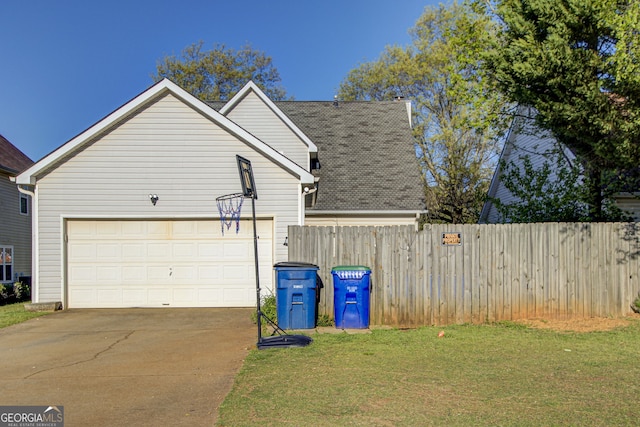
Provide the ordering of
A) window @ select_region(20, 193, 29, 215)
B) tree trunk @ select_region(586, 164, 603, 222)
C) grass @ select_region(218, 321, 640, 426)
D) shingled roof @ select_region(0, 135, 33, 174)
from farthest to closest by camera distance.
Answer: window @ select_region(20, 193, 29, 215) < shingled roof @ select_region(0, 135, 33, 174) < tree trunk @ select_region(586, 164, 603, 222) < grass @ select_region(218, 321, 640, 426)

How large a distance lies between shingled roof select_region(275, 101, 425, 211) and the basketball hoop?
4.79 metres

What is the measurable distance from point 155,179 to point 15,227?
34.4 ft

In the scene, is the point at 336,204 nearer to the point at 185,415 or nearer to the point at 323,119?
the point at 323,119

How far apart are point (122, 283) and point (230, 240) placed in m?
2.76

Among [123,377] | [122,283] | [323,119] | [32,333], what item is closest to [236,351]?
[123,377]

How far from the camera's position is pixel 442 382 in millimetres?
5727

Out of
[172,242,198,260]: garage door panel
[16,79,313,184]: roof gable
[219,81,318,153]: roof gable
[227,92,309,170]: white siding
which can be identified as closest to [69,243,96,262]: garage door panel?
[16,79,313,184]: roof gable

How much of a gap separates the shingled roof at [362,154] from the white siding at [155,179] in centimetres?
462

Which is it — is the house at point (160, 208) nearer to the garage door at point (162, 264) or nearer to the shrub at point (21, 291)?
the garage door at point (162, 264)

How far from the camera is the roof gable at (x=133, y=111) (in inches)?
462

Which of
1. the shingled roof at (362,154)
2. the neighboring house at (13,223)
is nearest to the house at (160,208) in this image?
the shingled roof at (362,154)

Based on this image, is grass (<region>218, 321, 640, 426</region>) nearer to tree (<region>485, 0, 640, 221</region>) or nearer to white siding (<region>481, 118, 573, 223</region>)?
tree (<region>485, 0, 640, 221</region>)

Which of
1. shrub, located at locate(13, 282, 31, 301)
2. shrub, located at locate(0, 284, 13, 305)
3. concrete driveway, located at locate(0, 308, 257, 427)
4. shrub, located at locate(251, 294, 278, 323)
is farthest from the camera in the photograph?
shrub, located at locate(13, 282, 31, 301)

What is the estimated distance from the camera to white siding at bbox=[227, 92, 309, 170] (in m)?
17.1
